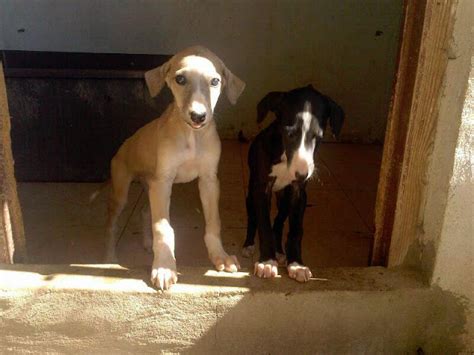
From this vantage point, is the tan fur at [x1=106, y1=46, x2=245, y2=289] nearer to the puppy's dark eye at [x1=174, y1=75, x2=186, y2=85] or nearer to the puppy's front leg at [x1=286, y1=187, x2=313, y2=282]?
the puppy's dark eye at [x1=174, y1=75, x2=186, y2=85]

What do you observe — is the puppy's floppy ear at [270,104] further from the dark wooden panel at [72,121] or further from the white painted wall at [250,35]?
the white painted wall at [250,35]

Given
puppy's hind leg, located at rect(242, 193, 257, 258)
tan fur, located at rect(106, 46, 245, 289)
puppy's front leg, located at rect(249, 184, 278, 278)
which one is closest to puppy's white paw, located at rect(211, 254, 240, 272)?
tan fur, located at rect(106, 46, 245, 289)

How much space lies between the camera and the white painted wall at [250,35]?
6438mm

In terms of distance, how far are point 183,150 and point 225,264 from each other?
73cm

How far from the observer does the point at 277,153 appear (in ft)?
10.2

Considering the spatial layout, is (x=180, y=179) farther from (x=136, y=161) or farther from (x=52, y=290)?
(x=52, y=290)

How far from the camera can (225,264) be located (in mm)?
2842

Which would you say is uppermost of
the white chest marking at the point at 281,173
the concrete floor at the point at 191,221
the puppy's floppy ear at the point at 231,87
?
the puppy's floppy ear at the point at 231,87

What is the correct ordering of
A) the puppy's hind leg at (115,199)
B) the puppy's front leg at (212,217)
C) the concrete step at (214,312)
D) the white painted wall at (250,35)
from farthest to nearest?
the white painted wall at (250,35) → the puppy's hind leg at (115,199) → the puppy's front leg at (212,217) → the concrete step at (214,312)

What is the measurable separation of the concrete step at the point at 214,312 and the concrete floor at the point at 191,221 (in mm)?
864

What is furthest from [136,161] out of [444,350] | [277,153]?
[444,350]

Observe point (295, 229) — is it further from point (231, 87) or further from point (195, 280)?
point (231, 87)

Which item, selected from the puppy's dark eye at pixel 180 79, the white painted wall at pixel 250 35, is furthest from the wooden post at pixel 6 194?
the white painted wall at pixel 250 35

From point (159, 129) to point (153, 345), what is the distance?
1329 millimetres
